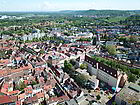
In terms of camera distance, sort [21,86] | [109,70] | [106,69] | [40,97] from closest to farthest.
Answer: [40,97]
[21,86]
[109,70]
[106,69]

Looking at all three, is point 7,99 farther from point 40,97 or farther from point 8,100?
point 40,97

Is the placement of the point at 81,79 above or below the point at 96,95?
above

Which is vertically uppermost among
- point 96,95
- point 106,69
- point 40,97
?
point 106,69

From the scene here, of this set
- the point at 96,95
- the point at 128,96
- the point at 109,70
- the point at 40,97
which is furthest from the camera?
the point at 109,70

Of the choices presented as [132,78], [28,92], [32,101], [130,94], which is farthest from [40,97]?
[132,78]

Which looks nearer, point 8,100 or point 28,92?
point 8,100

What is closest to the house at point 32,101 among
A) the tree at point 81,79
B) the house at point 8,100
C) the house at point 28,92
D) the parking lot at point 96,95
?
the house at point 28,92

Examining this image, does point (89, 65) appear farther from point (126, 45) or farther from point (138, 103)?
point (126, 45)

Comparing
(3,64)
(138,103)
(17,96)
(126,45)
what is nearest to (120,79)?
(138,103)

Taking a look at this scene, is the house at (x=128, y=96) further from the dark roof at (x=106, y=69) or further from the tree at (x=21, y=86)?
the tree at (x=21, y=86)
